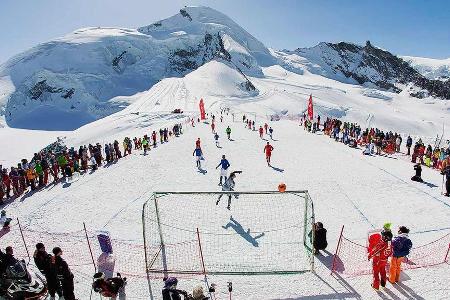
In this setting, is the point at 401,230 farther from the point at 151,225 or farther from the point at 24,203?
the point at 24,203

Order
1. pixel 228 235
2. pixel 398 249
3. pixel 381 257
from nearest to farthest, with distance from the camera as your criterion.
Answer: pixel 381 257 → pixel 398 249 → pixel 228 235

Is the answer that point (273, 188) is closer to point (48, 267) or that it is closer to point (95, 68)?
point (48, 267)

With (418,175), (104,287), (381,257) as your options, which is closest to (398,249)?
(381,257)

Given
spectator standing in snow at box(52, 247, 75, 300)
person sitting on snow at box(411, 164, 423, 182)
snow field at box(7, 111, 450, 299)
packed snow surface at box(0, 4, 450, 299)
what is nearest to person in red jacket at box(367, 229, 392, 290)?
packed snow surface at box(0, 4, 450, 299)

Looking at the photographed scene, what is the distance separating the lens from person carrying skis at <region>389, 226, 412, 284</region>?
10477 mm

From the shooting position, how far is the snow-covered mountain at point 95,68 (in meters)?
128

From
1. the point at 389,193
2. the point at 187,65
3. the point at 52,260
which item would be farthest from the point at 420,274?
the point at 187,65

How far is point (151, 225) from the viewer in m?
15.5

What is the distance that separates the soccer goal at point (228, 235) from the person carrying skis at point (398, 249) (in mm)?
2146

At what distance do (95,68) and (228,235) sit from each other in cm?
14976

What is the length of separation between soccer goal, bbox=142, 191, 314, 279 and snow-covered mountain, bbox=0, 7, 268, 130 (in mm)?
86465

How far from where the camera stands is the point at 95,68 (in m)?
152

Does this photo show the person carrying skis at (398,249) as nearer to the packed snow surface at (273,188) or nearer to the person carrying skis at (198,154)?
the packed snow surface at (273,188)

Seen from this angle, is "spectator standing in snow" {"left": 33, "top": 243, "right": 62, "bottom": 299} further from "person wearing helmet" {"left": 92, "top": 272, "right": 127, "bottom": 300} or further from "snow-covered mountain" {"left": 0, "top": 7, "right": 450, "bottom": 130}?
"snow-covered mountain" {"left": 0, "top": 7, "right": 450, "bottom": 130}
